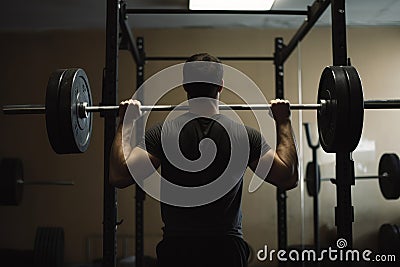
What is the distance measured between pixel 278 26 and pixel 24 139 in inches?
84.8

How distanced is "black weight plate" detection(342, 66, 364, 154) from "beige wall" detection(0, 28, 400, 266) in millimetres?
2429

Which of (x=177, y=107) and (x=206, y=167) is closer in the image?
(x=206, y=167)

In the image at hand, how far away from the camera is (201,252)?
73.7 inches

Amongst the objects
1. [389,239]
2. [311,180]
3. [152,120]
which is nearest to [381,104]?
[311,180]

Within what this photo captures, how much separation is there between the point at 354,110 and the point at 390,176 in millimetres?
1907

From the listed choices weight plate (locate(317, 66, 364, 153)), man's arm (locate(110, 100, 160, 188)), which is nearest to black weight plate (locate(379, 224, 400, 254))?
weight plate (locate(317, 66, 364, 153))

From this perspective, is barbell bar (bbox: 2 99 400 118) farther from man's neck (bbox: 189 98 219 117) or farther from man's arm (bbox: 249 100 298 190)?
man's arm (bbox: 249 100 298 190)

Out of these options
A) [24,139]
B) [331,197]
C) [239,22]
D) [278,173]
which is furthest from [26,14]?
[278,173]

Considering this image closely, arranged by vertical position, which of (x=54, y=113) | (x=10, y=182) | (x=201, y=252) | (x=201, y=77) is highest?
(x=201, y=77)

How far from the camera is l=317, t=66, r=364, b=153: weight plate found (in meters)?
1.83

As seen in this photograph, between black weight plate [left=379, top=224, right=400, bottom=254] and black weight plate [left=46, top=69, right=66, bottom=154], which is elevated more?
black weight plate [left=46, top=69, right=66, bottom=154]

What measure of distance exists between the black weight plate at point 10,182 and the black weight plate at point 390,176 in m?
2.38

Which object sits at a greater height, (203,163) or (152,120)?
(152,120)

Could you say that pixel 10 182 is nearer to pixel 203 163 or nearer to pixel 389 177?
pixel 203 163
